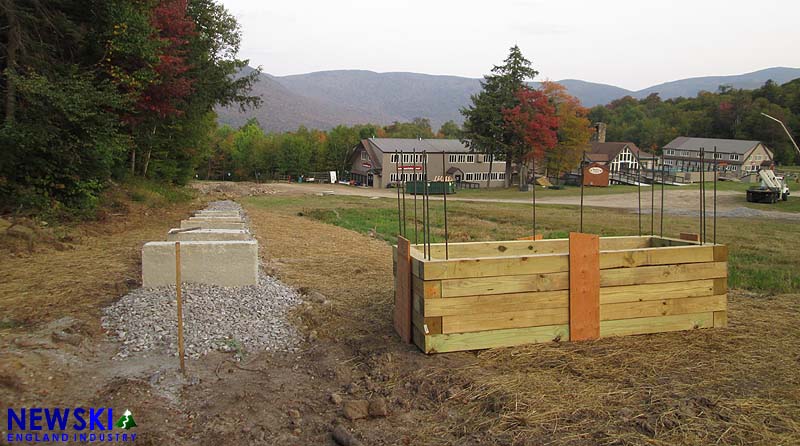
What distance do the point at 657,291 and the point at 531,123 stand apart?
5646 cm

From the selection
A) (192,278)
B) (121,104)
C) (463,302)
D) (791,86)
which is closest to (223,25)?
(121,104)

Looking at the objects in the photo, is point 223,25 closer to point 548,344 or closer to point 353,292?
point 353,292

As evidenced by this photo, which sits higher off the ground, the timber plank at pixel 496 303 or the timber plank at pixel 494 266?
the timber plank at pixel 494 266

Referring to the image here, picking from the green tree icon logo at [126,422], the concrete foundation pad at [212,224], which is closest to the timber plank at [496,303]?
the green tree icon logo at [126,422]

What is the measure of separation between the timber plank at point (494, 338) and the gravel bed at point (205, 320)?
148 cm

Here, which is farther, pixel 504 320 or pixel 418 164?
pixel 418 164

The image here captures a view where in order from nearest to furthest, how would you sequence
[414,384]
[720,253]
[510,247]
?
[414,384] < [720,253] < [510,247]

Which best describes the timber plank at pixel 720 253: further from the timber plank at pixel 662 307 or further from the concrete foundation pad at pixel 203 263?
the concrete foundation pad at pixel 203 263

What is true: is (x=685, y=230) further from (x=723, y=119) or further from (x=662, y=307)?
(x=723, y=119)

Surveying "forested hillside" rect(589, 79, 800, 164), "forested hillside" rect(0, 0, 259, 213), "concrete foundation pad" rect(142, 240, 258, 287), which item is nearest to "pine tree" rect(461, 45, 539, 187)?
A: "forested hillside" rect(589, 79, 800, 164)

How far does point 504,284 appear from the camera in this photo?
18.7 ft

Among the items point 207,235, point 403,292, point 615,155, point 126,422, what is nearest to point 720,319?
point 403,292

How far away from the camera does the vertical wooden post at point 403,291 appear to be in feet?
19.6

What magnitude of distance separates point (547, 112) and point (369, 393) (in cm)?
6180
